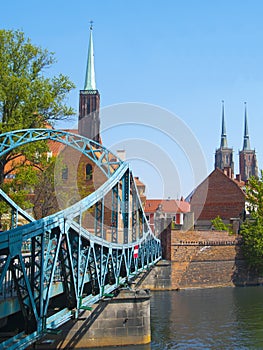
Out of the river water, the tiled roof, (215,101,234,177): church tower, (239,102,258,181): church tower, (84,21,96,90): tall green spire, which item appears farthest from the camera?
(239,102,258,181): church tower

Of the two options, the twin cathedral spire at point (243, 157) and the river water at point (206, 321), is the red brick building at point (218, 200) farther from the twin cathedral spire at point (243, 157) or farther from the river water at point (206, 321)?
the twin cathedral spire at point (243, 157)

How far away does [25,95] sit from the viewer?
2327 cm

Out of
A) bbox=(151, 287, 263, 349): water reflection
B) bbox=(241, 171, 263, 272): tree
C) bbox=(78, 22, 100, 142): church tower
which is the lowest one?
bbox=(151, 287, 263, 349): water reflection

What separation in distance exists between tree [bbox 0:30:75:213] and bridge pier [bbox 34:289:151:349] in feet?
23.8

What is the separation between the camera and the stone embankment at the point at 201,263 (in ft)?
139

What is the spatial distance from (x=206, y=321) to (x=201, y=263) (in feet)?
63.2

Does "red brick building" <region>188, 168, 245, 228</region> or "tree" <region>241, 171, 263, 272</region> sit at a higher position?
"red brick building" <region>188, 168, 245, 228</region>

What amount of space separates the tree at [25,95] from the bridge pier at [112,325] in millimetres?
7265

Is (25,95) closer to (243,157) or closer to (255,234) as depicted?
(255,234)

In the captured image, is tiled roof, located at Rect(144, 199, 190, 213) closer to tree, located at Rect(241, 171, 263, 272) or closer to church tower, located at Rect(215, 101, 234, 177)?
tree, located at Rect(241, 171, 263, 272)

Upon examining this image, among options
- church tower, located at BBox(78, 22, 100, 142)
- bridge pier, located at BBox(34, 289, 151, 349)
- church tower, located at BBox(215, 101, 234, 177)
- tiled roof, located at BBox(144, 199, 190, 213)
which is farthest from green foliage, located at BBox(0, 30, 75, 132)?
church tower, located at BBox(215, 101, 234, 177)

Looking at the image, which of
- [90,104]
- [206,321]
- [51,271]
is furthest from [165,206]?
[51,271]

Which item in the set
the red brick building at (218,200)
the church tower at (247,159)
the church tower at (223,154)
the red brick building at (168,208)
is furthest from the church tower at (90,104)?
the church tower at (247,159)

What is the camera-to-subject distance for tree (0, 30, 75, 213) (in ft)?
75.6
